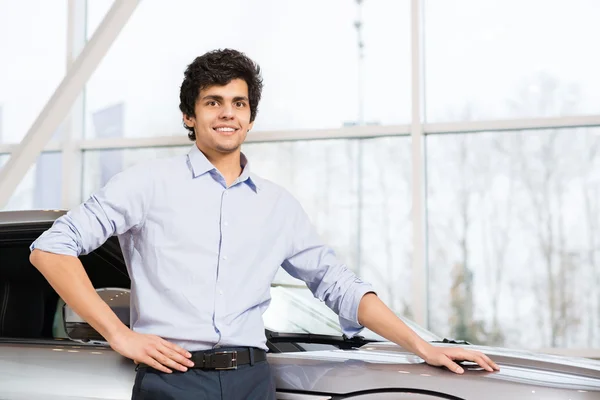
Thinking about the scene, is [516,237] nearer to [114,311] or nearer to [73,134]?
[73,134]

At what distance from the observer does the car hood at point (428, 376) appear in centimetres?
212

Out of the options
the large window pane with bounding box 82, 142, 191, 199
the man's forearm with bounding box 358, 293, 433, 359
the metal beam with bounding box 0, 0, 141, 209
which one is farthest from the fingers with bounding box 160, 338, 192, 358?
the large window pane with bounding box 82, 142, 191, 199

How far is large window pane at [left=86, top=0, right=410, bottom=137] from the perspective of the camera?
26.3ft

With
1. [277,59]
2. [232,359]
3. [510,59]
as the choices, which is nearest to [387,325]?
[232,359]

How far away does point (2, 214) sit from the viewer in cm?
267

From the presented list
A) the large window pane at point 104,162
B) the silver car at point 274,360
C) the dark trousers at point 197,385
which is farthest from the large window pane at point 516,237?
the dark trousers at point 197,385

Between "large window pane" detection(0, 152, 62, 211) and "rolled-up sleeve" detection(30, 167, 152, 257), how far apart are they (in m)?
6.96

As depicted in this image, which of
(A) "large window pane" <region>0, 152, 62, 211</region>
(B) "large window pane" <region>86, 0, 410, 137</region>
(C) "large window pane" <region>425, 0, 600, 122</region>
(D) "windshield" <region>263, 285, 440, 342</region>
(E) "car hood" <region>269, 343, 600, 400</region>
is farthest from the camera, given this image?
(A) "large window pane" <region>0, 152, 62, 211</region>

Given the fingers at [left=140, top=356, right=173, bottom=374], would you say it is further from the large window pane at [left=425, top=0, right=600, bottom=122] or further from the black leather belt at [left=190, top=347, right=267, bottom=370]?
the large window pane at [left=425, top=0, right=600, bottom=122]

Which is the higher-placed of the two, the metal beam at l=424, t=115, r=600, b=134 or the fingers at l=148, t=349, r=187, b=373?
the metal beam at l=424, t=115, r=600, b=134

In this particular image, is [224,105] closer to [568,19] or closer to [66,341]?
[66,341]

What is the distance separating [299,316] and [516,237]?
501 centimetres

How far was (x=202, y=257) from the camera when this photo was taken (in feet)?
7.04

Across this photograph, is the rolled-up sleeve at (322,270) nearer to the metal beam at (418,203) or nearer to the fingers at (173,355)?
the fingers at (173,355)
